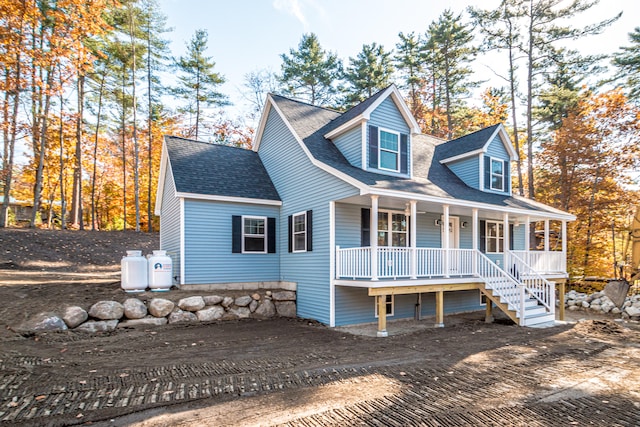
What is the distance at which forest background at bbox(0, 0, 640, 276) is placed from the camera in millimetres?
17344

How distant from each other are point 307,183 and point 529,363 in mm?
7089

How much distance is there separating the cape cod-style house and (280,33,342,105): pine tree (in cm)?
1426

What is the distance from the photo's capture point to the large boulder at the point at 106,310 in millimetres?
8352

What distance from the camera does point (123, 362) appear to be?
6.05 metres

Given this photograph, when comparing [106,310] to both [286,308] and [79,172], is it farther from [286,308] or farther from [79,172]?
[79,172]

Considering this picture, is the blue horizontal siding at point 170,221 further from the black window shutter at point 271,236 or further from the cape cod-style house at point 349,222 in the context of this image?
the black window shutter at point 271,236

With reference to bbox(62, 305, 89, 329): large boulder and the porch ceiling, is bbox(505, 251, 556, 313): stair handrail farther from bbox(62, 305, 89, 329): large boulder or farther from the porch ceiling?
bbox(62, 305, 89, 329): large boulder

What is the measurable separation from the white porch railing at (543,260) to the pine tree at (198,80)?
23.3m

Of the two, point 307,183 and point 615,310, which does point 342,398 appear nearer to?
point 307,183

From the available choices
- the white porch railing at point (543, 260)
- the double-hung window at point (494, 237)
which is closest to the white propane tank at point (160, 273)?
the white porch railing at point (543, 260)

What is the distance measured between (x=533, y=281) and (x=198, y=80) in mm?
25195

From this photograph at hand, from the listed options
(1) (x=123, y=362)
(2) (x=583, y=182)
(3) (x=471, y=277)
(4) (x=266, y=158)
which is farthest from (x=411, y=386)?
(2) (x=583, y=182)

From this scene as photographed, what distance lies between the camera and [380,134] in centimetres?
1113

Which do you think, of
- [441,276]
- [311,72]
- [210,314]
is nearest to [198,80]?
[311,72]
